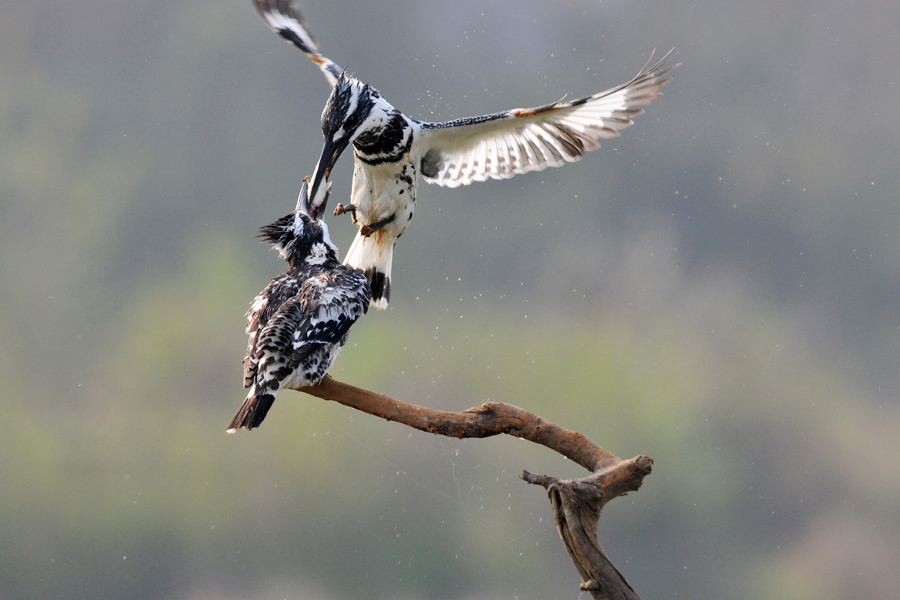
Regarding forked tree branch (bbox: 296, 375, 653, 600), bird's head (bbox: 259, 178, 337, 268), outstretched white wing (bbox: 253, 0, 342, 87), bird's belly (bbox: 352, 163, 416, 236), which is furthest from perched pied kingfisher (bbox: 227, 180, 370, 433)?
outstretched white wing (bbox: 253, 0, 342, 87)

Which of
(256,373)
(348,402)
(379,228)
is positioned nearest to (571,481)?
(348,402)

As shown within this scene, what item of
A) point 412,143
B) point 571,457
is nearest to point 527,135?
point 412,143

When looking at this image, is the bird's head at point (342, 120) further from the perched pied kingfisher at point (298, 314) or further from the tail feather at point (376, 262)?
the tail feather at point (376, 262)

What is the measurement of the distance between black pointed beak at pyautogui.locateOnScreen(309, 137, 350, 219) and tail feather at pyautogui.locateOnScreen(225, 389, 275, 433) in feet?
2.15

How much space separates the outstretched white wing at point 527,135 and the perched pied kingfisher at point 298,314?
20.5 inches

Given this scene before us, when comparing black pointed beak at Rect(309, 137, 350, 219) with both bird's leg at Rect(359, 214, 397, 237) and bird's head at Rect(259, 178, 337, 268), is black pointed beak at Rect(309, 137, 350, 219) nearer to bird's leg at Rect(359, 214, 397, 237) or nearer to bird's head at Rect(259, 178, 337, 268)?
bird's head at Rect(259, 178, 337, 268)

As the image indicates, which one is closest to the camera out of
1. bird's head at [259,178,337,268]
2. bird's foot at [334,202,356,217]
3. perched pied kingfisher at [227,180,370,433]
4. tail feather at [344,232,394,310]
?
perched pied kingfisher at [227,180,370,433]

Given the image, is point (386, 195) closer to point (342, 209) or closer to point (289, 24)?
point (342, 209)

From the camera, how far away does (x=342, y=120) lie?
2.18 meters

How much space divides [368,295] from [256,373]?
0.43m

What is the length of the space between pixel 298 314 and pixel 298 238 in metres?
0.32

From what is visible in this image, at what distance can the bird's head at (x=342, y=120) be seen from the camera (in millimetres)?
2174

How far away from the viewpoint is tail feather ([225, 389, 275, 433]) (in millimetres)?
1693

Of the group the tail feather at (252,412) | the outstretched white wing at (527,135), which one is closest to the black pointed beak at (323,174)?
the outstretched white wing at (527,135)
